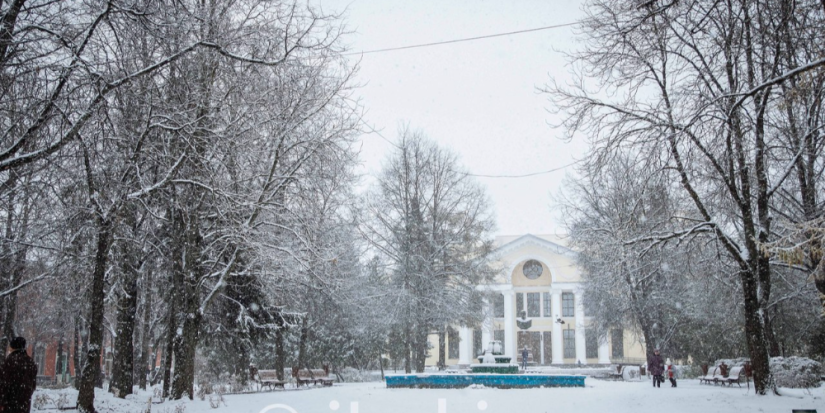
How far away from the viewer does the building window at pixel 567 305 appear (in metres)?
54.6

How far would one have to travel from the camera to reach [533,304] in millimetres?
55594

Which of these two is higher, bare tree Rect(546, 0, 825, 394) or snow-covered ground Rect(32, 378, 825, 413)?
bare tree Rect(546, 0, 825, 394)

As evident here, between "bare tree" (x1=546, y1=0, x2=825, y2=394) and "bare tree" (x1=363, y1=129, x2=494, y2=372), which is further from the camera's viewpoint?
"bare tree" (x1=363, y1=129, x2=494, y2=372)

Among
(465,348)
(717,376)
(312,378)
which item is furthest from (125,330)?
(465,348)

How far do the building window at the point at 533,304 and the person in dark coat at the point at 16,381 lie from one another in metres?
50.6

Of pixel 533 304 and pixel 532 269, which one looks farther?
pixel 532 269

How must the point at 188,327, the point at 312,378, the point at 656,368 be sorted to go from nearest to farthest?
1. the point at 188,327
2. the point at 656,368
3. the point at 312,378

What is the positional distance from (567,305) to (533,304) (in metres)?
2.79

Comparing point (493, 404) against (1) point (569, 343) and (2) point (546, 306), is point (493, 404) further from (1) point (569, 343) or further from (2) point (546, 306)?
(2) point (546, 306)

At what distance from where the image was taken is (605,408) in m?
13.0

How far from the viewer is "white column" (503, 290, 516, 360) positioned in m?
53.3

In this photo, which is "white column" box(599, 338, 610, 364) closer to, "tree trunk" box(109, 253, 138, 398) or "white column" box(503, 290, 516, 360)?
"white column" box(503, 290, 516, 360)

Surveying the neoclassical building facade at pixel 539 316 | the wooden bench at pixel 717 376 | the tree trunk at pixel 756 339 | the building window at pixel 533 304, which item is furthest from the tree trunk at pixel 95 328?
the building window at pixel 533 304

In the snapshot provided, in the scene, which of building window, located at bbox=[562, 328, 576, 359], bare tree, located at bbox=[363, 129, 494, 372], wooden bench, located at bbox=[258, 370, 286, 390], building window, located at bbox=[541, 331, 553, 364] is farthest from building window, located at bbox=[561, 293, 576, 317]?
wooden bench, located at bbox=[258, 370, 286, 390]
